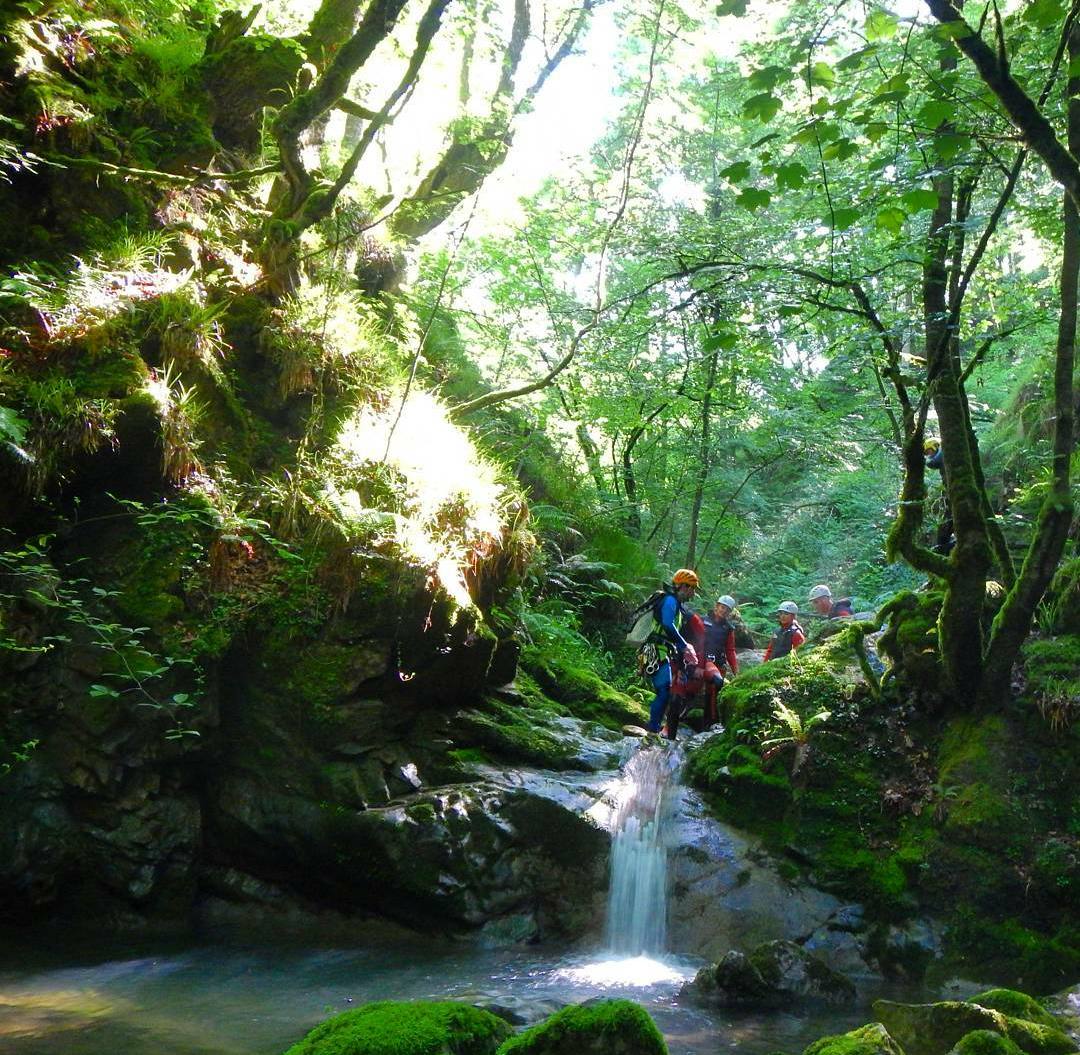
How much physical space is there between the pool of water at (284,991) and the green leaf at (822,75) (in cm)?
563

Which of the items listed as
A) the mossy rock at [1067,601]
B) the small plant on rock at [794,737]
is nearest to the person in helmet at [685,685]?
the small plant on rock at [794,737]

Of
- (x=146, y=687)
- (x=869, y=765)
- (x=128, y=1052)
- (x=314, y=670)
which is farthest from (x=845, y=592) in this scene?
(x=128, y=1052)

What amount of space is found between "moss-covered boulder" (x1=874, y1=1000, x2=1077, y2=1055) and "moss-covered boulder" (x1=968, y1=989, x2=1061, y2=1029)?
0.20 metres

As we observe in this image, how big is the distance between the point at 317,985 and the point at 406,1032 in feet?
8.68

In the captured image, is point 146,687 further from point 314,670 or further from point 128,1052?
point 128,1052

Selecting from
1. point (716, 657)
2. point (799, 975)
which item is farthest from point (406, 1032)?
point (716, 657)

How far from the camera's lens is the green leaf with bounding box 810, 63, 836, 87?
4.10 metres

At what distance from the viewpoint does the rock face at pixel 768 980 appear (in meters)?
6.36

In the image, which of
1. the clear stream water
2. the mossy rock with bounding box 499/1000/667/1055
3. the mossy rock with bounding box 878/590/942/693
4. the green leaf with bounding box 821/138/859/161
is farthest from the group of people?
the green leaf with bounding box 821/138/859/161

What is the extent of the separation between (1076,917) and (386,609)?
6.32 meters

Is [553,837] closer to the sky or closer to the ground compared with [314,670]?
closer to the ground

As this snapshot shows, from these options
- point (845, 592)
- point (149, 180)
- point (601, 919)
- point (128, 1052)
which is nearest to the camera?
point (128, 1052)

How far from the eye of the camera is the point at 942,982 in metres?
6.72

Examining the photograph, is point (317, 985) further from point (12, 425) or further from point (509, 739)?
point (12, 425)
